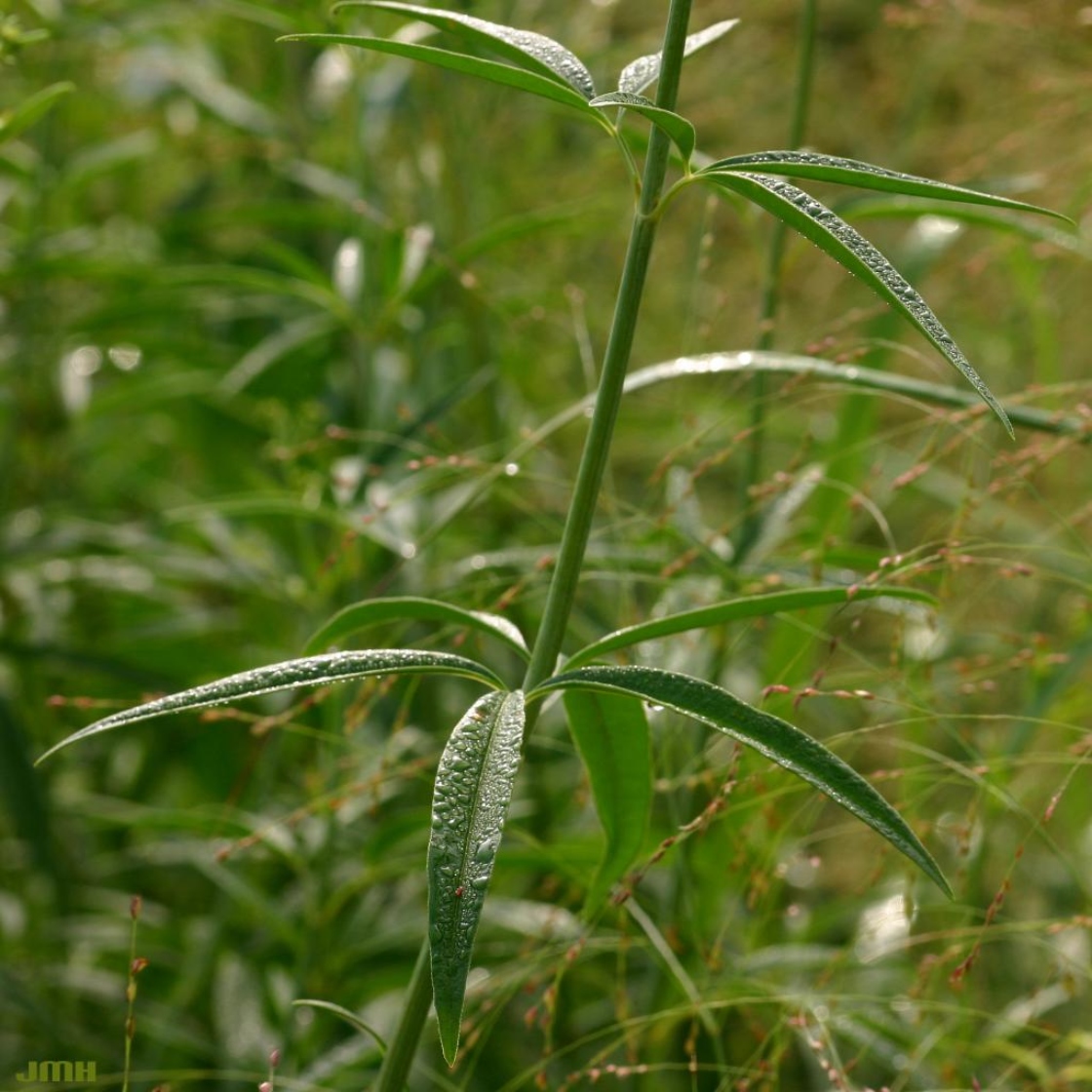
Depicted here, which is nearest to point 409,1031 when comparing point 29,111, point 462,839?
point 462,839

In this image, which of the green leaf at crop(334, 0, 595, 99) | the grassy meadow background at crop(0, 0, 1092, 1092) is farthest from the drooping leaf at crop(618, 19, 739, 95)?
the grassy meadow background at crop(0, 0, 1092, 1092)

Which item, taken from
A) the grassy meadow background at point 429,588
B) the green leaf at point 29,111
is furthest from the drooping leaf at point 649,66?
the green leaf at point 29,111

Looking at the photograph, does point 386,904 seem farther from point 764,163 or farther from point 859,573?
point 764,163

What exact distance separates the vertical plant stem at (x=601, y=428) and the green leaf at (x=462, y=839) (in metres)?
0.05

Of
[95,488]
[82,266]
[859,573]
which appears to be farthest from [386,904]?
[95,488]

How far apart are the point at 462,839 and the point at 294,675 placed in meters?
0.08

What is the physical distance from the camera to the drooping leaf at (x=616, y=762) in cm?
50

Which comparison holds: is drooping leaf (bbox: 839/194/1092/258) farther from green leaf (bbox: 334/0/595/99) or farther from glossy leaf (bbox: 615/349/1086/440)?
green leaf (bbox: 334/0/595/99)

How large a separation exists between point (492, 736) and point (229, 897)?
684 mm

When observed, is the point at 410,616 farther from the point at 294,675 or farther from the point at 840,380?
the point at 840,380

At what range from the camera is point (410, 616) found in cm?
53

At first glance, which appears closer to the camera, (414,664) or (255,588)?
(414,664)

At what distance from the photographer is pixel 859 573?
0.92 meters

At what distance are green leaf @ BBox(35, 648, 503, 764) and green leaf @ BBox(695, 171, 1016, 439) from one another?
0.19 m
